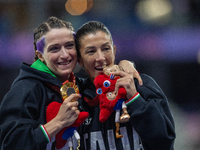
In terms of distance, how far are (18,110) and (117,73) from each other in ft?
1.72

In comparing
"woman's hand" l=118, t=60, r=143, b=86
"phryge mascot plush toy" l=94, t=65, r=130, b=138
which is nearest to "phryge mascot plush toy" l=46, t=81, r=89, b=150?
"phryge mascot plush toy" l=94, t=65, r=130, b=138

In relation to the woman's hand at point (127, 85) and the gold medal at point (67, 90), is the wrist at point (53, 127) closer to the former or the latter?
the gold medal at point (67, 90)

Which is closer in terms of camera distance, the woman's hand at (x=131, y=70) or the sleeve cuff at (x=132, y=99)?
the sleeve cuff at (x=132, y=99)

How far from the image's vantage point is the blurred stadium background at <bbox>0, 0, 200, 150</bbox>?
3.03m

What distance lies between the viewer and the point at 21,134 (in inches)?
37.7

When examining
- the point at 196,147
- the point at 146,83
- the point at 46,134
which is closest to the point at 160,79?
the point at 196,147

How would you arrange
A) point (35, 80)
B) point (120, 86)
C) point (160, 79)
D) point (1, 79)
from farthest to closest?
point (160, 79), point (1, 79), point (35, 80), point (120, 86)

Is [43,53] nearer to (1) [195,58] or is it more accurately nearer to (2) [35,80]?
(2) [35,80]

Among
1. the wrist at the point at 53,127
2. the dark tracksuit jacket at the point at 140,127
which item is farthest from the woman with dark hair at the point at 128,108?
the wrist at the point at 53,127

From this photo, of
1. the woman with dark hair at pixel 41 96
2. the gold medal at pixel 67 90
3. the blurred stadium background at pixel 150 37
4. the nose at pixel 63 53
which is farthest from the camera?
the blurred stadium background at pixel 150 37

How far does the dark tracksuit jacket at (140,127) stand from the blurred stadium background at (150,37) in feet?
6.46

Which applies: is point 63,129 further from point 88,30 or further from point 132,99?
point 88,30

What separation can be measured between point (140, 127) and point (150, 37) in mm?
2542

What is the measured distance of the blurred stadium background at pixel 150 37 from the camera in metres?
3.03
